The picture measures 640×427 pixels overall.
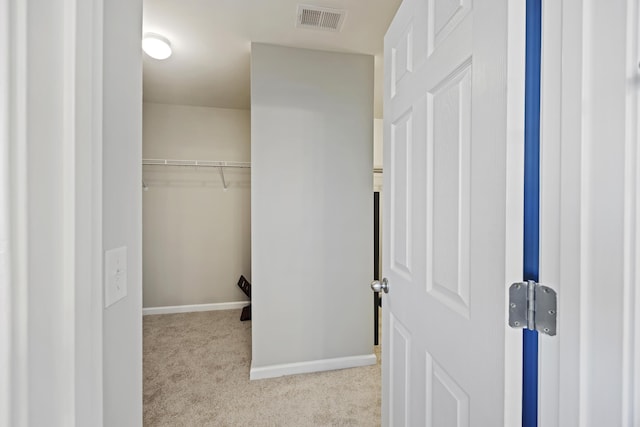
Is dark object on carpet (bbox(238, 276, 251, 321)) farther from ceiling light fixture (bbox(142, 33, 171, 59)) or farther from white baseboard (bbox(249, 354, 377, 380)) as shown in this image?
ceiling light fixture (bbox(142, 33, 171, 59))

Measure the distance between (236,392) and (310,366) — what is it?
558 mm

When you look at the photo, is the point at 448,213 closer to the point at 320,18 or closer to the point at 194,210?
the point at 320,18

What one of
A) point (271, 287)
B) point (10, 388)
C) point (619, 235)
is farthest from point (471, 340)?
point (271, 287)

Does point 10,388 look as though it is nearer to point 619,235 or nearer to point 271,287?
point 619,235

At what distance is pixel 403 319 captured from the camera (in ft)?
3.51

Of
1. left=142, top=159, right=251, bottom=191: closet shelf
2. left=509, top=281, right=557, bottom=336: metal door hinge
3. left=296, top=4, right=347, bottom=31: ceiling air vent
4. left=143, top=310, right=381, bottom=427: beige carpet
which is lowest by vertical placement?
left=143, top=310, right=381, bottom=427: beige carpet

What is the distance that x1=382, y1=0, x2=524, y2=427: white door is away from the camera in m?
0.60

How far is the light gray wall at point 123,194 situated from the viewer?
1.99ft

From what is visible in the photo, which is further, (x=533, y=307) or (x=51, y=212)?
(x=533, y=307)

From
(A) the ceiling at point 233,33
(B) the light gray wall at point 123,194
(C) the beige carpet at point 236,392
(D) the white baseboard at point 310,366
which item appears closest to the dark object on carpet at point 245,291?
(C) the beige carpet at point 236,392

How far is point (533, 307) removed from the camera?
56cm

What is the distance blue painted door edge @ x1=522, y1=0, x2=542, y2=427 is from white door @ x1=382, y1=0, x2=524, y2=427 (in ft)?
0.18

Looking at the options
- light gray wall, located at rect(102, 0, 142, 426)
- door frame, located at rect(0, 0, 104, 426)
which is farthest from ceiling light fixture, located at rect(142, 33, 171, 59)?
door frame, located at rect(0, 0, 104, 426)

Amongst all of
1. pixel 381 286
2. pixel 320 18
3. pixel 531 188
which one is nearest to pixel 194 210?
pixel 320 18
